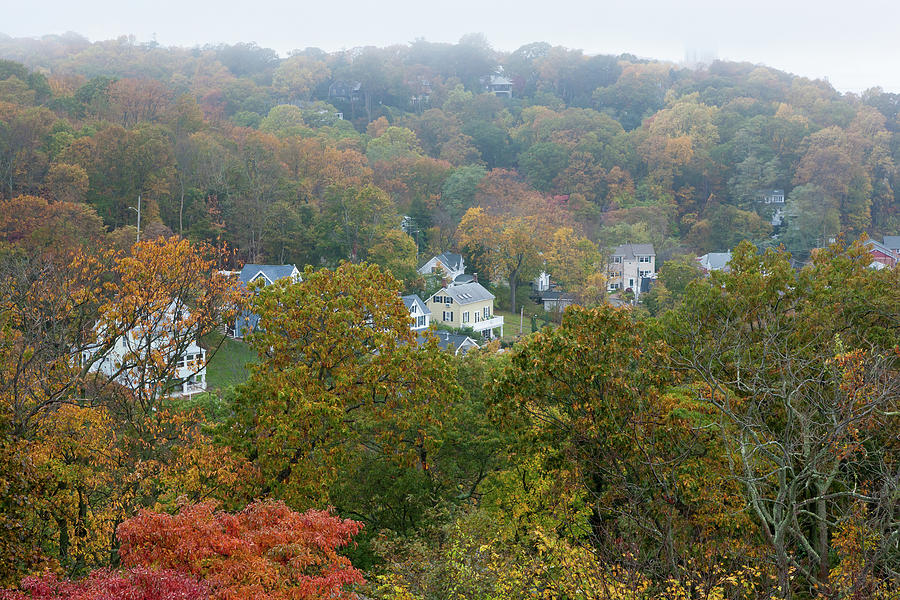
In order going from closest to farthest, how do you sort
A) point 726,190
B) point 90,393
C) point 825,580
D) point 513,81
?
point 825,580
point 90,393
point 726,190
point 513,81

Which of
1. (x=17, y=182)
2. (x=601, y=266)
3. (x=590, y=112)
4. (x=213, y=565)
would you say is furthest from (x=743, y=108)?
(x=213, y=565)

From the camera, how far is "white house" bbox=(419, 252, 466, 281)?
56.6 meters

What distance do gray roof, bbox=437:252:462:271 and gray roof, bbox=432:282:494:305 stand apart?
5.93 metres

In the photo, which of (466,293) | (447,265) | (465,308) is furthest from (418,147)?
(465,308)

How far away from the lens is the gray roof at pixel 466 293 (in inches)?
1937

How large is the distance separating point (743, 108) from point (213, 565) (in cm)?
10122

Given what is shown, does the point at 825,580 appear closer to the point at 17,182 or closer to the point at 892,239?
the point at 17,182

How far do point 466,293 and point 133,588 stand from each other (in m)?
43.1

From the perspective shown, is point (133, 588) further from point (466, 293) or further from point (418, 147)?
point (418, 147)

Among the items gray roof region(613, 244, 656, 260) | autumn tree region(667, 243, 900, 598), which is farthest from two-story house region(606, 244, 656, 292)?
autumn tree region(667, 243, 900, 598)

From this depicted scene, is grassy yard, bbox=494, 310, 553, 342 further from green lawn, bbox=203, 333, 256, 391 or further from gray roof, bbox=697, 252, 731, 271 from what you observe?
green lawn, bbox=203, 333, 256, 391

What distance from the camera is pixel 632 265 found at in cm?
6338

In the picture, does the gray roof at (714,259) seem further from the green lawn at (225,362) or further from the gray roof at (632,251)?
the green lawn at (225,362)

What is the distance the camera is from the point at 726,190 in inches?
3152
